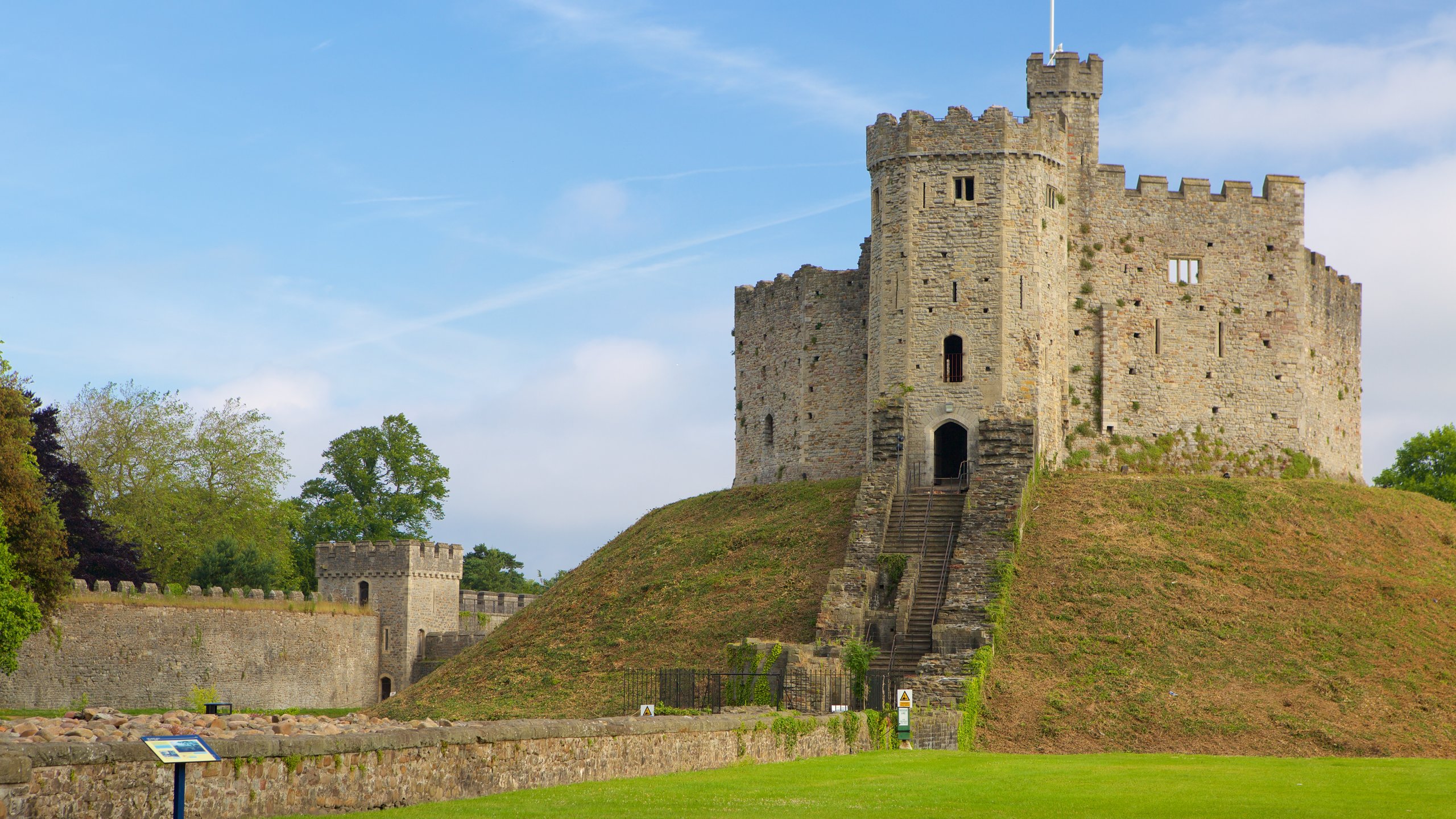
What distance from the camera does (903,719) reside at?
28.3 m

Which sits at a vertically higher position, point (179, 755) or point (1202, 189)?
point (1202, 189)

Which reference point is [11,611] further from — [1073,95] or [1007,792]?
[1073,95]

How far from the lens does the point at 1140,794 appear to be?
63.8ft

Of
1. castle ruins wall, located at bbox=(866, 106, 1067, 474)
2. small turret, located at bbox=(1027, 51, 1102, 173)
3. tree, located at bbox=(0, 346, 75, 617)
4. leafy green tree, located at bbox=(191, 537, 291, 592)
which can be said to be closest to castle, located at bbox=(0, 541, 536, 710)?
leafy green tree, located at bbox=(191, 537, 291, 592)

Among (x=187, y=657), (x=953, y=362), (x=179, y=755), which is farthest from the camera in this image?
(x=187, y=657)

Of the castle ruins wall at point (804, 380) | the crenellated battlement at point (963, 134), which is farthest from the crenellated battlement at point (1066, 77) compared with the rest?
the castle ruins wall at point (804, 380)

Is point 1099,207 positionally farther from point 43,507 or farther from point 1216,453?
point 43,507

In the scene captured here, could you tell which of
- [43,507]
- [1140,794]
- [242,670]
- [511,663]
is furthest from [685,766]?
[242,670]

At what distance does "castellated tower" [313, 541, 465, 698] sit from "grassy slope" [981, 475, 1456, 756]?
2830cm

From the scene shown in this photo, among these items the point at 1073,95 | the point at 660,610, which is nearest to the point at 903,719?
the point at 660,610

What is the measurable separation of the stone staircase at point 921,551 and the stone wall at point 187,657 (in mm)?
23258

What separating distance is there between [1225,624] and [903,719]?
10.8 meters

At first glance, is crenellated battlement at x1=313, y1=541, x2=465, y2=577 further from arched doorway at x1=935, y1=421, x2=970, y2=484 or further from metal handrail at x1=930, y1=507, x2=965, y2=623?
metal handrail at x1=930, y1=507, x2=965, y2=623

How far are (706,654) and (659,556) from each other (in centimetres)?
825
